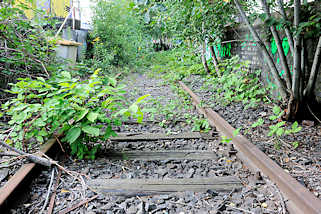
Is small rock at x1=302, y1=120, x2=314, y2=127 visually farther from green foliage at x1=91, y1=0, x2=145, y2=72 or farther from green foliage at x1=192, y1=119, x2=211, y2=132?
green foliage at x1=91, y1=0, x2=145, y2=72

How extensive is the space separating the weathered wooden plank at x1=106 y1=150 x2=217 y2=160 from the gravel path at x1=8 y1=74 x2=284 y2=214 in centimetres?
6

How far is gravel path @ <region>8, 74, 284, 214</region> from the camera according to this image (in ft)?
4.96

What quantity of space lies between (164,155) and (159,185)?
0.61 m

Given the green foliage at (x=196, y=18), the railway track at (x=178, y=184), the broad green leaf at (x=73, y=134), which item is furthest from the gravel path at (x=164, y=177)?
the green foliage at (x=196, y=18)

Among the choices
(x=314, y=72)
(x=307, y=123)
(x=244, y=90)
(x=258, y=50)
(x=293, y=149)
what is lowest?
(x=293, y=149)

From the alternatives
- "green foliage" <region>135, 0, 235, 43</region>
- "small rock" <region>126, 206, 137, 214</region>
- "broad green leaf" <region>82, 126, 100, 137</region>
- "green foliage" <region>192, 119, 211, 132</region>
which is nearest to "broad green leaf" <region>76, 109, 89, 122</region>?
"broad green leaf" <region>82, 126, 100, 137</region>

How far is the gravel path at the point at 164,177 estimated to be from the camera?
1.51 metres

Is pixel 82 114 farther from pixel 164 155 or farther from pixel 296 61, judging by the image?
pixel 296 61

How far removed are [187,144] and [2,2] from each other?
3.06 metres

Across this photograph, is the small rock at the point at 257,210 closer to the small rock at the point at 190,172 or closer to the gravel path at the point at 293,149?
the gravel path at the point at 293,149

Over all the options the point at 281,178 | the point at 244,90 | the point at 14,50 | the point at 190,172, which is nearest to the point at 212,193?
the point at 190,172

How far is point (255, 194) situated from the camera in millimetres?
1640

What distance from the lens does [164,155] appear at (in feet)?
7.76

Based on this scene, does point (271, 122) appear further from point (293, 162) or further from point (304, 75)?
point (293, 162)
